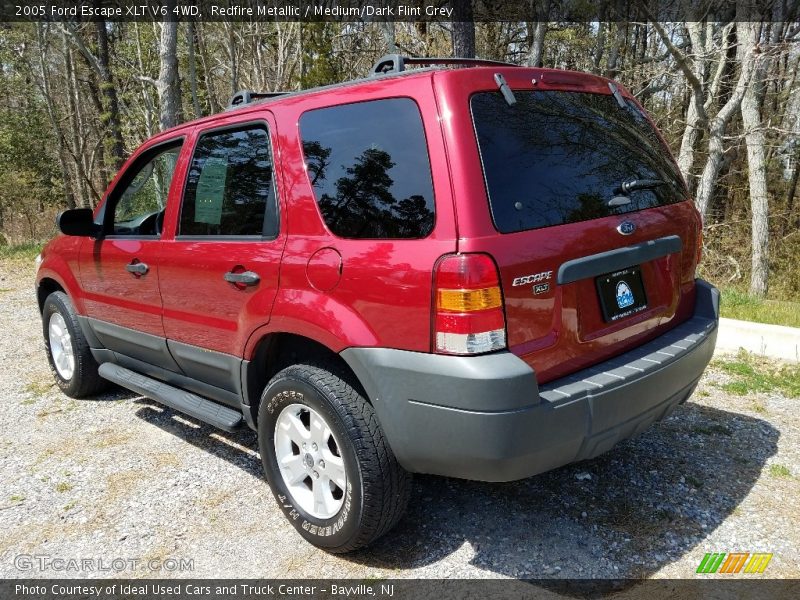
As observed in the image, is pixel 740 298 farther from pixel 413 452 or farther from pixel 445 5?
pixel 445 5

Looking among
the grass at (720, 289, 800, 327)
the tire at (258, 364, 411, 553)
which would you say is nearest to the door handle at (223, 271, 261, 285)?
the tire at (258, 364, 411, 553)

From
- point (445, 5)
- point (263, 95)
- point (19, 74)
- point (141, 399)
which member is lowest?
point (141, 399)

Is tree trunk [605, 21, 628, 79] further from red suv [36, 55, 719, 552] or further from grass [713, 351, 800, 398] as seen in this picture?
red suv [36, 55, 719, 552]

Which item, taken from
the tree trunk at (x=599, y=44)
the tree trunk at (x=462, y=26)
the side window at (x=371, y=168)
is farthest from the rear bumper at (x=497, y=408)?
the tree trunk at (x=599, y=44)

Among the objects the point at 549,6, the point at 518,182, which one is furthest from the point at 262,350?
the point at 549,6

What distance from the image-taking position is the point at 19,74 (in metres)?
25.2

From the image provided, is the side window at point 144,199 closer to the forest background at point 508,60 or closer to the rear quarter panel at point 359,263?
the rear quarter panel at point 359,263

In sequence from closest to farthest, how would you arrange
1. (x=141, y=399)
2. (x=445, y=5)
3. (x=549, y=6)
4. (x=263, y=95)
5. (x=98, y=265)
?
(x=263, y=95) → (x=98, y=265) → (x=141, y=399) → (x=445, y=5) → (x=549, y=6)

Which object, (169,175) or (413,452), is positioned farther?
(169,175)

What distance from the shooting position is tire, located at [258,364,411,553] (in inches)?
96.7

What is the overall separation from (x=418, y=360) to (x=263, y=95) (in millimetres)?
2096

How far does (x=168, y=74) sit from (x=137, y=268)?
26.0 feet

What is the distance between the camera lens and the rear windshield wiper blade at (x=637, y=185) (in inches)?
106

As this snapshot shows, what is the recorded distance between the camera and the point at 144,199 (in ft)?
13.7
